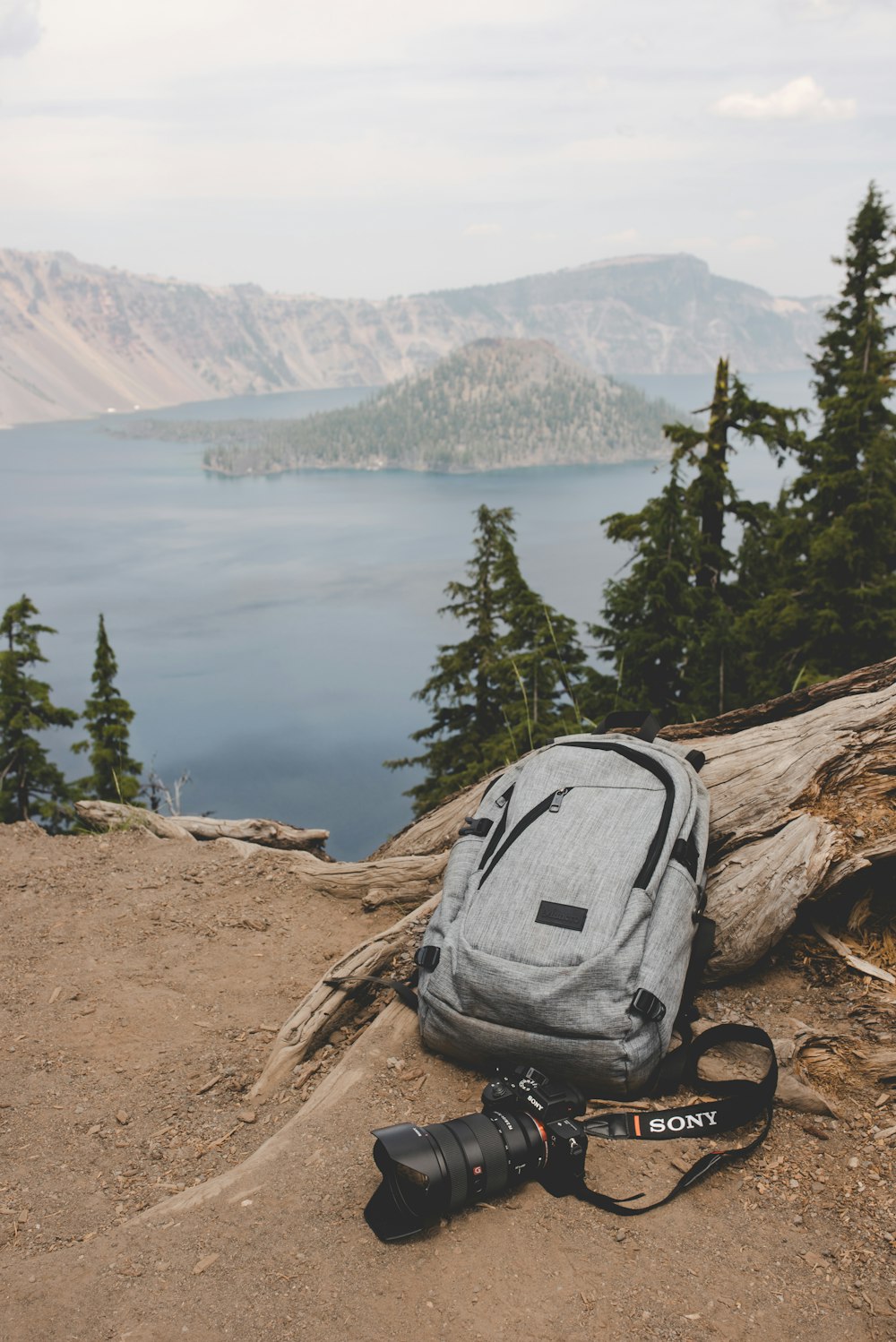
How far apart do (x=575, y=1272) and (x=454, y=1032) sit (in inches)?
42.1

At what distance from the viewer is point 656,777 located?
427 centimetres

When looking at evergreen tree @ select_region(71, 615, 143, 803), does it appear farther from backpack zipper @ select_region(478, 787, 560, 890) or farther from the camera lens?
the camera lens

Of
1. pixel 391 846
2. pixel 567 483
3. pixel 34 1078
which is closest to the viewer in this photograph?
pixel 34 1078

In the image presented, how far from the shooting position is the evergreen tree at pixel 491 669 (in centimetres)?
1411

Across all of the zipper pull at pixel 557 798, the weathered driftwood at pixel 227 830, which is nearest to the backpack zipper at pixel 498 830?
the zipper pull at pixel 557 798

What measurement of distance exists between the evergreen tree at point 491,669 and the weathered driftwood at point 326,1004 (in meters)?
7.87

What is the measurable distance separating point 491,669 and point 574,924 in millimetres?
14296

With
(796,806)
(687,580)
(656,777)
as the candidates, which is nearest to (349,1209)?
(656,777)

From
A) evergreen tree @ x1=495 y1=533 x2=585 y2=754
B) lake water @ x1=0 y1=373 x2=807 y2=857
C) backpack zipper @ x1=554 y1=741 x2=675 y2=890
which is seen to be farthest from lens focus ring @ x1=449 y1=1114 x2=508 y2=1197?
lake water @ x1=0 y1=373 x2=807 y2=857

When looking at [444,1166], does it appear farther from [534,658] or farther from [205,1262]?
[534,658]

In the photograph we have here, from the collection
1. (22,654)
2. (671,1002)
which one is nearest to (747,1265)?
(671,1002)

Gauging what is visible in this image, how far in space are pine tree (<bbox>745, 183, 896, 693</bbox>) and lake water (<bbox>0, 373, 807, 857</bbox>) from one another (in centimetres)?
3086

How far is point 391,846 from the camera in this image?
6699 mm

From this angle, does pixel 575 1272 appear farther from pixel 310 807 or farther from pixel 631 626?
pixel 310 807
